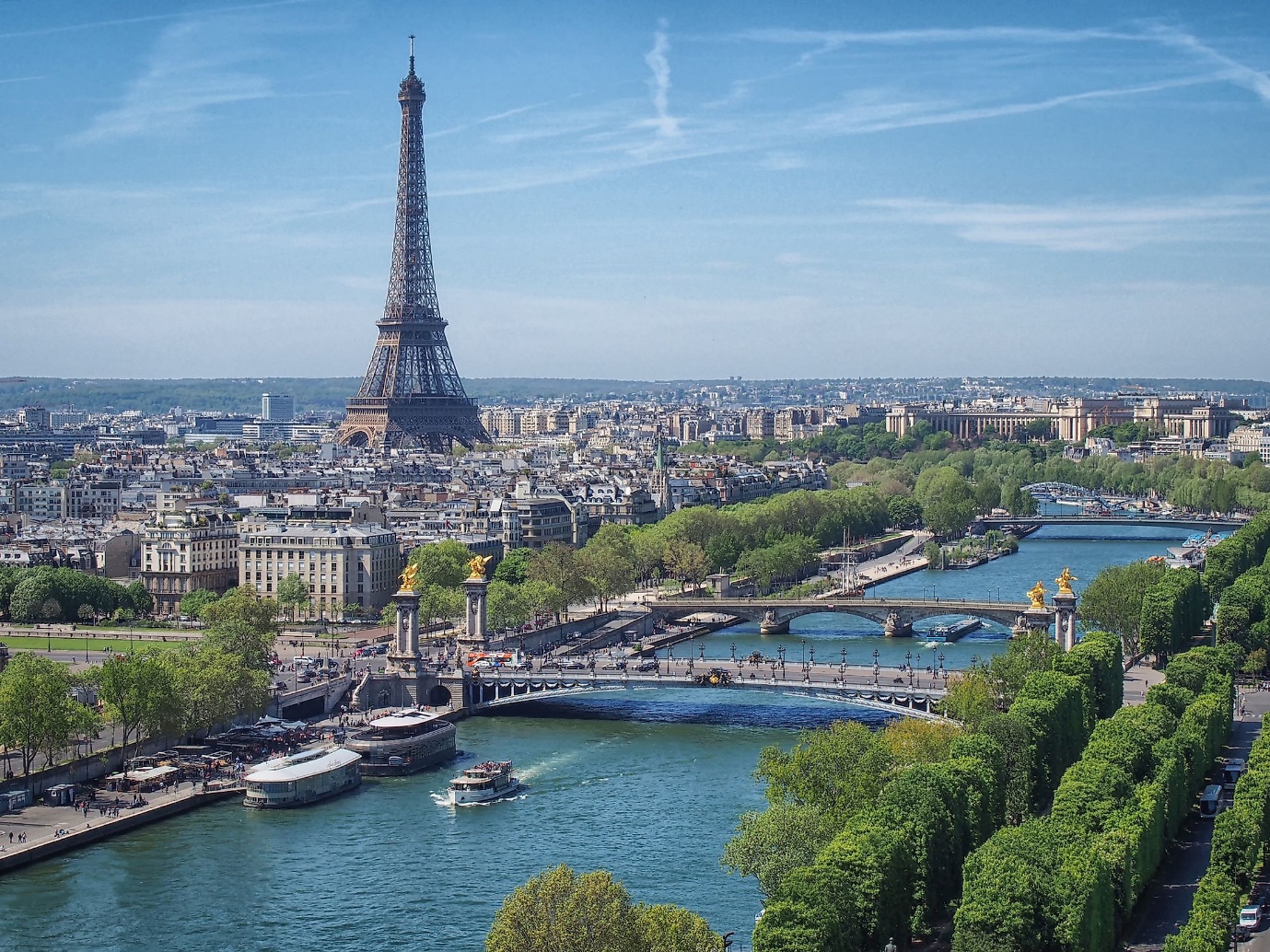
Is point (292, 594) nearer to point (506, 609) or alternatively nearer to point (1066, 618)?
point (506, 609)

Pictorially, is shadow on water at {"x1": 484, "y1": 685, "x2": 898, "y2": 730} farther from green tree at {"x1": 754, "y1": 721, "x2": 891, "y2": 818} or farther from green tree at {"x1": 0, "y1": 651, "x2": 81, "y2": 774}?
green tree at {"x1": 0, "y1": 651, "x2": 81, "y2": 774}

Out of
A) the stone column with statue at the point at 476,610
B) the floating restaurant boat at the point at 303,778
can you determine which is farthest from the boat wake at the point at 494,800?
the stone column with statue at the point at 476,610

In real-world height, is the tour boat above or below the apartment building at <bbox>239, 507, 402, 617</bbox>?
below

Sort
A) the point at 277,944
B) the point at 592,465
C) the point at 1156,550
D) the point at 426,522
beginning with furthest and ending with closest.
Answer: the point at 592,465, the point at 1156,550, the point at 426,522, the point at 277,944

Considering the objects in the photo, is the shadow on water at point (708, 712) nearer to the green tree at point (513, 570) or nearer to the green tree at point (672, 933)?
the green tree at point (513, 570)

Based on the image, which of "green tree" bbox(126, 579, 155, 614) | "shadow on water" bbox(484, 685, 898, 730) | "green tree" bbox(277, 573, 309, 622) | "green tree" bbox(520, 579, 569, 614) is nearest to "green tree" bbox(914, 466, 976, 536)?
"green tree" bbox(520, 579, 569, 614)

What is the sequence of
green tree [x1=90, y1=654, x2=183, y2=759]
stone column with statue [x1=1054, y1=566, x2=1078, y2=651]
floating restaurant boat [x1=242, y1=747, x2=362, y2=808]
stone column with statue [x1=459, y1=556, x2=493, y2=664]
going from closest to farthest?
floating restaurant boat [x1=242, y1=747, x2=362, y2=808], green tree [x1=90, y1=654, x2=183, y2=759], stone column with statue [x1=1054, y1=566, x2=1078, y2=651], stone column with statue [x1=459, y1=556, x2=493, y2=664]

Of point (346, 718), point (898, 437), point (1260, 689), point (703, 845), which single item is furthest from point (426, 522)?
point (898, 437)

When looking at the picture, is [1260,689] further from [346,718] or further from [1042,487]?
[1042,487]
